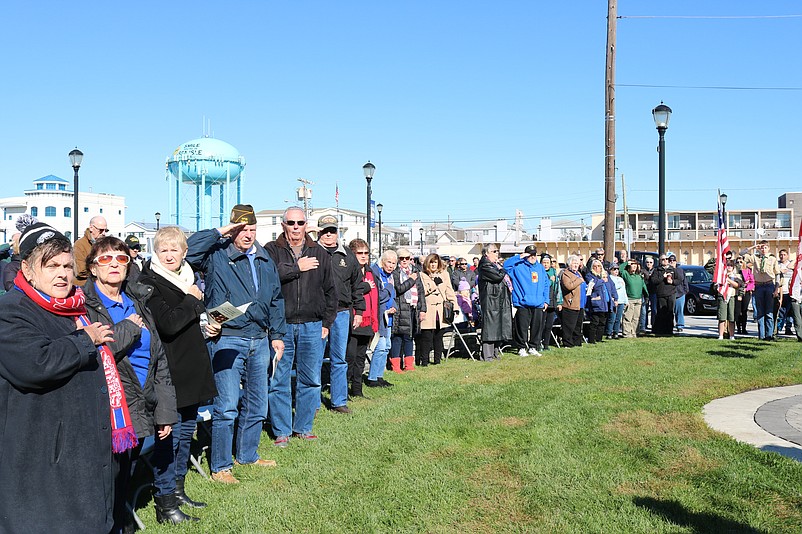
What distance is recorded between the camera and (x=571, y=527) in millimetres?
5070

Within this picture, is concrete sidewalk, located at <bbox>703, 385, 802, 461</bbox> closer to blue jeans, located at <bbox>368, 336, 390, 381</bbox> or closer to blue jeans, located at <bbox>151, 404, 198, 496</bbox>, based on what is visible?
blue jeans, located at <bbox>368, 336, 390, 381</bbox>

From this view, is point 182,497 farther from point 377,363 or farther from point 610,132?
point 610,132

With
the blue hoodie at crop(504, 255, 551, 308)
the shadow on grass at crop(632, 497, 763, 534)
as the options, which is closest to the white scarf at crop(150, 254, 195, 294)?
the shadow on grass at crop(632, 497, 763, 534)

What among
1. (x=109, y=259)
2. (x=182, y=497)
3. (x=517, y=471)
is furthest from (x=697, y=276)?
(x=109, y=259)

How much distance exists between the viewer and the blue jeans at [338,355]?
343 inches

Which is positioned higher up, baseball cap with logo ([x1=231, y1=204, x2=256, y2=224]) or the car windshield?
baseball cap with logo ([x1=231, y1=204, x2=256, y2=224])

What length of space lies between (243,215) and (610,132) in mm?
14242

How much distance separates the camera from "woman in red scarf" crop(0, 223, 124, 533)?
349cm

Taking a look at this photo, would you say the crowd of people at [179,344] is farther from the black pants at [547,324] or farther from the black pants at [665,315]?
the black pants at [665,315]

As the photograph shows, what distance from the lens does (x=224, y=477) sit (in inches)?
246

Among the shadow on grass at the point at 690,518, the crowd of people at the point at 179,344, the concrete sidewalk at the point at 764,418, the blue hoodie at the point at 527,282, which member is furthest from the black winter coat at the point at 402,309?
the shadow on grass at the point at 690,518

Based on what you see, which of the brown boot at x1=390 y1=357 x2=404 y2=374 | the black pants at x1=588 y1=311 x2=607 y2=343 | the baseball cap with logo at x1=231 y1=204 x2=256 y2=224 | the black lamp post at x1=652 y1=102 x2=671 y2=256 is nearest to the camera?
the baseball cap with logo at x1=231 y1=204 x2=256 y2=224

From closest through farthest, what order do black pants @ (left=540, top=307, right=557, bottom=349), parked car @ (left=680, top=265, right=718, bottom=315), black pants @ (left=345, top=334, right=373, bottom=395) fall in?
1. black pants @ (left=345, top=334, right=373, bottom=395)
2. black pants @ (left=540, top=307, right=557, bottom=349)
3. parked car @ (left=680, top=265, right=718, bottom=315)

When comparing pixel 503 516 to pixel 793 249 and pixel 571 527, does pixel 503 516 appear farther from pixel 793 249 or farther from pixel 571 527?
pixel 793 249
